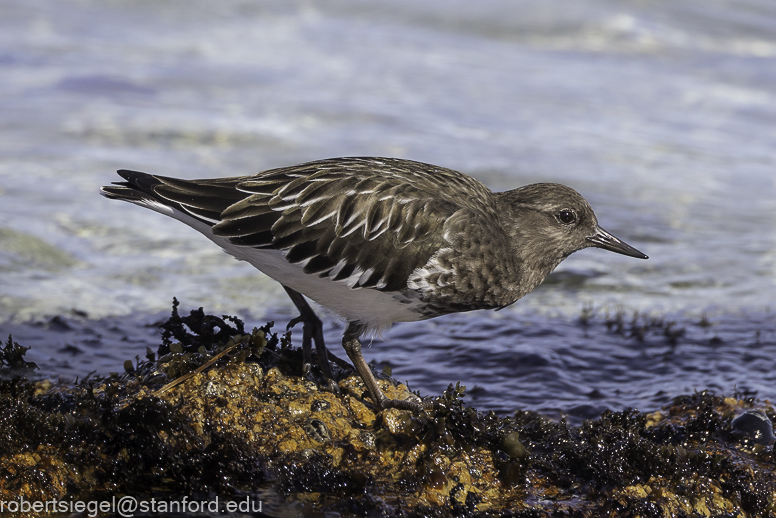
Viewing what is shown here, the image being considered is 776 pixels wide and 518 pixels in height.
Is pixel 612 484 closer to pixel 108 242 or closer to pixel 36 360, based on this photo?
pixel 36 360

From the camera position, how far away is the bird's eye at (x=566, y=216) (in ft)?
16.3

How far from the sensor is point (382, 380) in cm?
464

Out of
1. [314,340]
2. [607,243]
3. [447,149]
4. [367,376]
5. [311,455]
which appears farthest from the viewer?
[447,149]

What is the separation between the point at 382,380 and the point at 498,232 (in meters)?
1.10

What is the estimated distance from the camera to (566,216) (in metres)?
4.98

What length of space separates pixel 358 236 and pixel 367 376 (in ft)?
2.56

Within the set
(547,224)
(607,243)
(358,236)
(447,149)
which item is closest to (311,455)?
(358,236)

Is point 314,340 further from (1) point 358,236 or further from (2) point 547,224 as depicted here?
(2) point 547,224

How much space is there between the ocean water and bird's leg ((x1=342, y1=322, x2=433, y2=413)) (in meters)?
0.76

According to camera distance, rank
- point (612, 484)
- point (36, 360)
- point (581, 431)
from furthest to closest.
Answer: point (36, 360), point (581, 431), point (612, 484)

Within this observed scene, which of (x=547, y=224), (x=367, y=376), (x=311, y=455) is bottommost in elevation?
(x=311, y=455)

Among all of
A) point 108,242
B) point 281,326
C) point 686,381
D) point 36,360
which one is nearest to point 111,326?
point 36,360

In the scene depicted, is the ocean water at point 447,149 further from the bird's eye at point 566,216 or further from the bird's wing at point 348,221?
the bird's eye at point 566,216

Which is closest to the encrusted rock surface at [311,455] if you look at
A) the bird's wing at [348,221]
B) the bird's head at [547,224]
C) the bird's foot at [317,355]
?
the bird's foot at [317,355]
